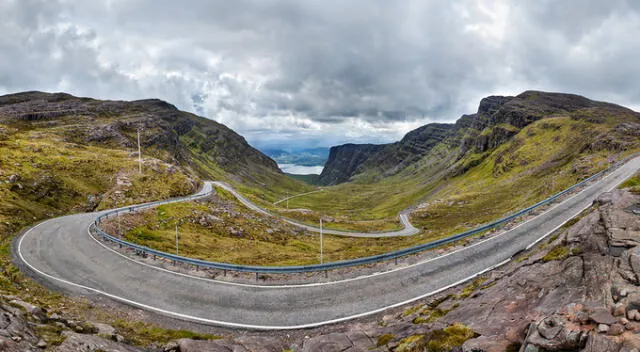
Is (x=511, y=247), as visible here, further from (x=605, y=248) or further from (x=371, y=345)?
(x=371, y=345)

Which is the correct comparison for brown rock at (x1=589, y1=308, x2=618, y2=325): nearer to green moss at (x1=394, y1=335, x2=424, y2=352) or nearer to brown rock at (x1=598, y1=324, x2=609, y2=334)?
brown rock at (x1=598, y1=324, x2=609, y2=334)

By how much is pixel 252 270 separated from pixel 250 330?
787 centimetres

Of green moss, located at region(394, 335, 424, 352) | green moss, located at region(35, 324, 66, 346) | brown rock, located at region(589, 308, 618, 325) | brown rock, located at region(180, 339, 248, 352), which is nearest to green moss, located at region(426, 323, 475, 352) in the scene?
green moss, located at region(394, 335, 424, 352)

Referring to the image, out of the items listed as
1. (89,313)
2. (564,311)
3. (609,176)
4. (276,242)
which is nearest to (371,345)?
(564,311)

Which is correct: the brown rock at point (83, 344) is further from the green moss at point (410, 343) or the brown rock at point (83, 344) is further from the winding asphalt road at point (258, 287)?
the green moss at point (410, 343)

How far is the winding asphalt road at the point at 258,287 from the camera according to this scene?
2325 cm

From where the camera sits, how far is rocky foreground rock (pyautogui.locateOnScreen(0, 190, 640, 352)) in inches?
422

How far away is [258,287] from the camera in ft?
88.9

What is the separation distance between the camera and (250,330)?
21.6m

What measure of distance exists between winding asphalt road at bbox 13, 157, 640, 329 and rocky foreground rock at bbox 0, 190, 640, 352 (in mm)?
2092

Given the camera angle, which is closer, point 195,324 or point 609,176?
point 195,324

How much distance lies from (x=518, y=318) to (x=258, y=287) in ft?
65.3

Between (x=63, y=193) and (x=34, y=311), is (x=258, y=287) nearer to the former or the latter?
(x=34, y=311)

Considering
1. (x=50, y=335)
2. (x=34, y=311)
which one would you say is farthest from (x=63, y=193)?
(x=50, y=335)
